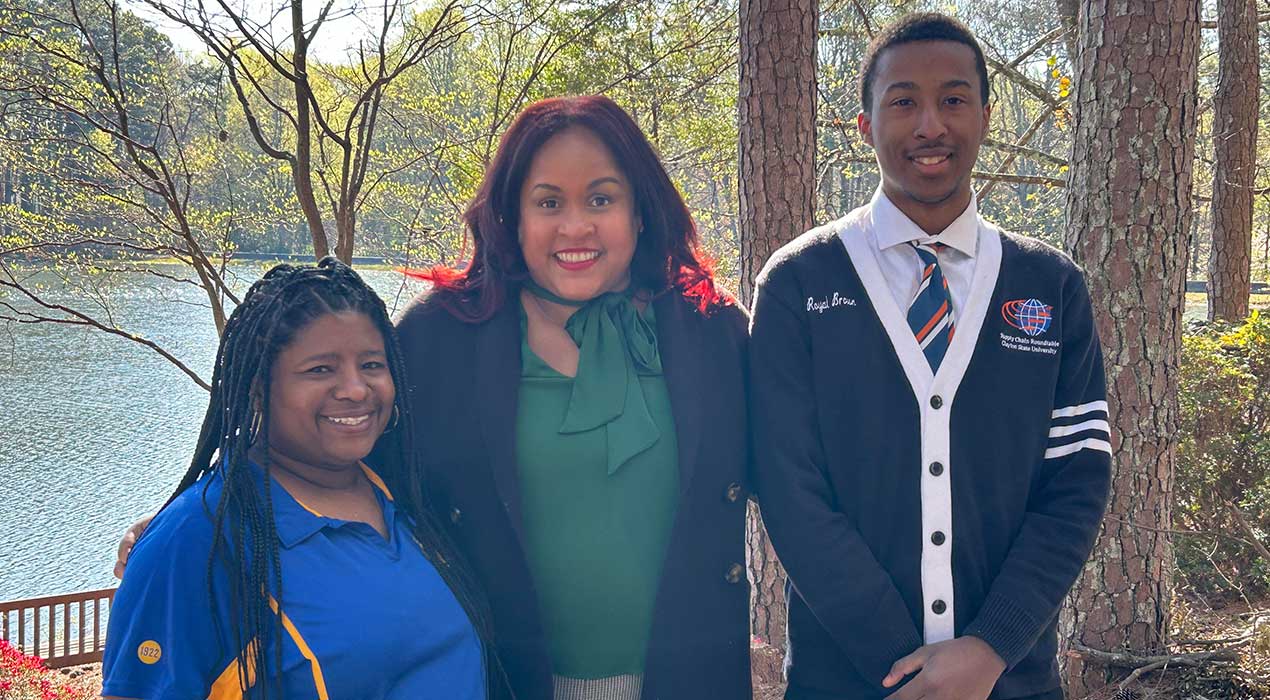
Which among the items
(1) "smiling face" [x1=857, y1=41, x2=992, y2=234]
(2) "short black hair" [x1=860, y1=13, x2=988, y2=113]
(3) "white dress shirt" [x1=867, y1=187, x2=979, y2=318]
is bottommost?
(3) "white dress shirt" [x1=867, y1=187, x2=979, y2=318]

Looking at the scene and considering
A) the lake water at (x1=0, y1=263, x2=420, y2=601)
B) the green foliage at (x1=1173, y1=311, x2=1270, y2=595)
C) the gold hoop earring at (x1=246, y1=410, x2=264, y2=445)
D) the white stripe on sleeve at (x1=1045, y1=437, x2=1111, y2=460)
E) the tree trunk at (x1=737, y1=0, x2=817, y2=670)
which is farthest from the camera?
the lake water at (x1=0, y1=263, x2=420, y2=601)

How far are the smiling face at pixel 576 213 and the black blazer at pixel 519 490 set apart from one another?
6.1 inches

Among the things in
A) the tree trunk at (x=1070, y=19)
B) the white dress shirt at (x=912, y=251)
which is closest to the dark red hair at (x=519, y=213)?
the white dress shirt at (x=912, y=251)

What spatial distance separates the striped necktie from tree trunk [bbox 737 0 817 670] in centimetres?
315

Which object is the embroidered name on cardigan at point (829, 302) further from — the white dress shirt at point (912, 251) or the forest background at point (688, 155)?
the forest background at point (688, 155)

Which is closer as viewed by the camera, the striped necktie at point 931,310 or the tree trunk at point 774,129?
the striped necktie at point 931,310

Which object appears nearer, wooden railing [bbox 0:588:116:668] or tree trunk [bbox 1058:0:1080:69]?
tree trunk [bbox 1058:0:1080:69]

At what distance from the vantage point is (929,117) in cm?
186

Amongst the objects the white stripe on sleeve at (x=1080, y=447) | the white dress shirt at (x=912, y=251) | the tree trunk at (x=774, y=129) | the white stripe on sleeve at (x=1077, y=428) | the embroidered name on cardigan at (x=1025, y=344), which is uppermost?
the tree trunk at (x=774, y=129)

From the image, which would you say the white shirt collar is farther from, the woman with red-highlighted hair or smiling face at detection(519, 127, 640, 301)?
smiling face at detection(519, 127, 640, 301)

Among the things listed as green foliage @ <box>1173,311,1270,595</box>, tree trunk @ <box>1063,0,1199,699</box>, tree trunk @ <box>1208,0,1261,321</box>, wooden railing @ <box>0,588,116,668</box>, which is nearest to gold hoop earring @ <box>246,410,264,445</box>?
tree trunk @ <box>1063,0,1199,699</box>

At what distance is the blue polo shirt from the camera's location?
4.70 ft

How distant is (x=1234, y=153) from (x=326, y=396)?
934 cm

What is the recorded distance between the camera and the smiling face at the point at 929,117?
1870 mm
